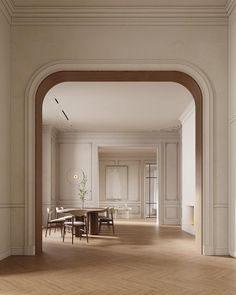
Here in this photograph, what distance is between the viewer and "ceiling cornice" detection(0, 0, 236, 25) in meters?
7.38

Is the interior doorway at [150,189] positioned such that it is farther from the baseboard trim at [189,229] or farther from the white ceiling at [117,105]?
the baseboard trim at [189,229]

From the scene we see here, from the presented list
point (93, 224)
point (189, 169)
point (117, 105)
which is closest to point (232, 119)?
point (117, 105)

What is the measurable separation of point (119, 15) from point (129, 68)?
915 millimetres

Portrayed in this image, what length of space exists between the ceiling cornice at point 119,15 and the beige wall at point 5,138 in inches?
16.1

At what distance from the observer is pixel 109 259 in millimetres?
7105

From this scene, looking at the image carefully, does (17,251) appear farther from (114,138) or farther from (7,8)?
(114,138)

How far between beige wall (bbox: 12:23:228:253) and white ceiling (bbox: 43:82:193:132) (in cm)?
214

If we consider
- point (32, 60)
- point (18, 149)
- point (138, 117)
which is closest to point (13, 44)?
point (32, 60)

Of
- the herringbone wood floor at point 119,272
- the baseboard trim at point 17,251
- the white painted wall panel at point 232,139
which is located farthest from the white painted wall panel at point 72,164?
the white painted wall panel at point 232,139

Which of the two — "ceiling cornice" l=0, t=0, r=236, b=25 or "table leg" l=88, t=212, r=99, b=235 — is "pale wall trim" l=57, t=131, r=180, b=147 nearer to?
"table leg" l=88, t=212, r=99, b=235

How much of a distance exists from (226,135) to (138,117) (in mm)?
6771

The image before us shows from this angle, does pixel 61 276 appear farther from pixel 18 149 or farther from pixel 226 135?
pixel 226 135

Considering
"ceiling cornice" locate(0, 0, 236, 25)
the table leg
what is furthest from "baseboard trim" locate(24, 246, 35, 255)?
the table leg

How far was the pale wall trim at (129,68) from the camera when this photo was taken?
734cm
